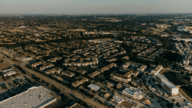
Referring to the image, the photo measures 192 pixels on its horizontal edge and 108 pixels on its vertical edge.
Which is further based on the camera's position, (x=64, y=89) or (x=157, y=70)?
(x=157, y=70)

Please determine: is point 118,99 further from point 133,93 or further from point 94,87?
point 94,87

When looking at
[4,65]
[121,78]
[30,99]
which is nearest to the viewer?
[30,99]

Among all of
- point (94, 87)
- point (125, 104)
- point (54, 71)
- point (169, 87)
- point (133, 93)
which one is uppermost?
point (169, 87)

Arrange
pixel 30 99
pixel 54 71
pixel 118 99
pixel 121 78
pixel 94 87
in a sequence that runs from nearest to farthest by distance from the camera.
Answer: pixel 30 99 → pixel 118 99 → pixel 94 87 → pixel 121 78 → pixel 54 71

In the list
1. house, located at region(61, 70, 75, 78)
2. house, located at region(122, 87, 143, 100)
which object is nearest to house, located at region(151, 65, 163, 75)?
house, located at region(122, 87, 143, 100)

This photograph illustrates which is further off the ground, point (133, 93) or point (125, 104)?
point (133, 93)

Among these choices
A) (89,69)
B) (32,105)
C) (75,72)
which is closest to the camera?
(32,105)

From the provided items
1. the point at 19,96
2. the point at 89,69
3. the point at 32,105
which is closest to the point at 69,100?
the point at 32,105

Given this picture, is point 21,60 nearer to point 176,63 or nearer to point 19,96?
point 19,96

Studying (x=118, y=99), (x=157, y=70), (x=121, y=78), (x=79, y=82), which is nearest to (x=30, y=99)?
(x=79, y=82)
